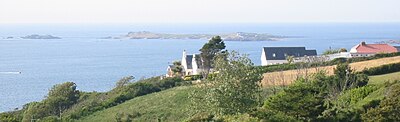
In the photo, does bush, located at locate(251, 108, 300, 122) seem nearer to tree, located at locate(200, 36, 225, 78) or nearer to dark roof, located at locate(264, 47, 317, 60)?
tree, located at locate(200, 36, 225, 78)

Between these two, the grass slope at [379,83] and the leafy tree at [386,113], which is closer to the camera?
the leafy tree at [386,113]

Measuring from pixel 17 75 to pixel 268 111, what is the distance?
259 feet

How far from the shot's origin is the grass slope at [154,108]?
2753 centimetres

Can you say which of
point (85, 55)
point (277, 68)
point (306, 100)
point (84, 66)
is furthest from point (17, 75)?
point (306, 100)

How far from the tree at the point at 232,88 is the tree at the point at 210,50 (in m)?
18.7

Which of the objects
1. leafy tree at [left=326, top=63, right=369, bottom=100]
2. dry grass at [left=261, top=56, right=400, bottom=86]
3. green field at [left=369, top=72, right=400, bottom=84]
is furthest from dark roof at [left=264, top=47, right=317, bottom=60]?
leafy tree at [left=326, top=63, right=369, bottom=100]

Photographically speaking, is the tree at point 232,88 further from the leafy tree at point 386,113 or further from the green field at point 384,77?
the green field at point 384,77

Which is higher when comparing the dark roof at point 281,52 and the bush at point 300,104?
the bush at point 300,104

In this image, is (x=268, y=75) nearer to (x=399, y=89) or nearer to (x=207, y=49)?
(x=207, y=49)

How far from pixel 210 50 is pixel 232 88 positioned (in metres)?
20.8

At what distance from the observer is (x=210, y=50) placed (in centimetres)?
4138

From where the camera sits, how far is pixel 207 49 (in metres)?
41.2

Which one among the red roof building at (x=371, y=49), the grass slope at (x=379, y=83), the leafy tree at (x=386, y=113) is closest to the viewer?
the leafy tree at (x=386, y=113)

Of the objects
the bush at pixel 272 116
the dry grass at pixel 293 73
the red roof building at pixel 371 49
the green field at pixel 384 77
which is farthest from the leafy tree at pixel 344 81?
the red roof building at pixel 371 49
